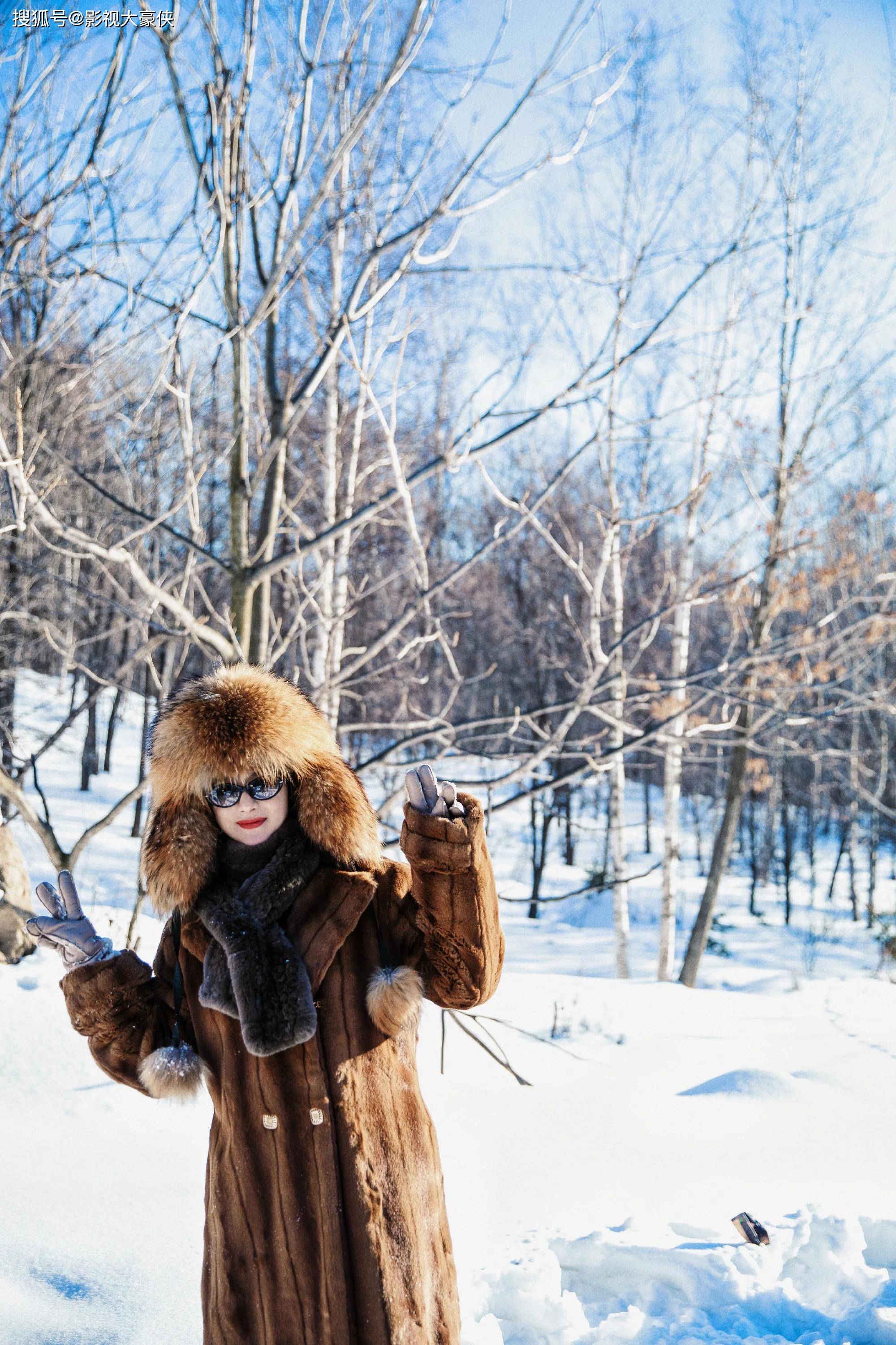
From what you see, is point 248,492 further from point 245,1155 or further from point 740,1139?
point 740,1139

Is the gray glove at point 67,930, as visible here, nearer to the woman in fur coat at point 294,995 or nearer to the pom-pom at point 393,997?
the woman in fur coat at point 294,995

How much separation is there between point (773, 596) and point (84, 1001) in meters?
8.27

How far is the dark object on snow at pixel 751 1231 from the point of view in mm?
2674

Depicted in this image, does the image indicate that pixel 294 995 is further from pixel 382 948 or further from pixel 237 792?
pixel 237 792

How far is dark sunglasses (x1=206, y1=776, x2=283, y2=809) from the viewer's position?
64.6 inches

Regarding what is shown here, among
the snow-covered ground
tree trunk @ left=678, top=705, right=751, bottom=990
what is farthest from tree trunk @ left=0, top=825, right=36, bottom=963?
tree trunk @ left=678, top=705, right=751, bottom=990

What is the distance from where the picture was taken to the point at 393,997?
1.54 meters

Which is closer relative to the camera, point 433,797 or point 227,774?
point 433,797

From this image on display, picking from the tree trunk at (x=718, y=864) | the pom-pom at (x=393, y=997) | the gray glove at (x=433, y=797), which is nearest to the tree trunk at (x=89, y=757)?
the tree trunk at (x=718, y=864)

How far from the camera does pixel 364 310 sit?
2512 millimetres

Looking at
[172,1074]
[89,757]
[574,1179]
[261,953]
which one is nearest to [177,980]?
[172,1074]

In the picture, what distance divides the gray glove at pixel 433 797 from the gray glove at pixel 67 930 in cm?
63

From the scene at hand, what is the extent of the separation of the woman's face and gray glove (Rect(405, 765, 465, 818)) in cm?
35

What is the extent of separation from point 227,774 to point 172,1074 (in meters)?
0.52
